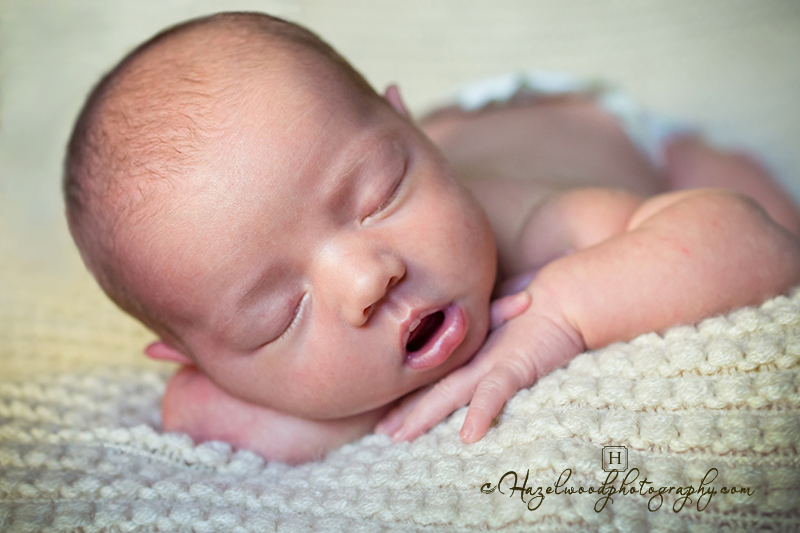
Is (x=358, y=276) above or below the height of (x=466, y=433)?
above

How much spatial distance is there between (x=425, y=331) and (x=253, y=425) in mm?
350

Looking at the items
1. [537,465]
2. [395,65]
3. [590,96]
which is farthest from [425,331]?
[395,65]

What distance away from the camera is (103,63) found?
6.83 feet

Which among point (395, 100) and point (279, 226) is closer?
point (279, 226)

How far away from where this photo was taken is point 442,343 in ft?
2.84

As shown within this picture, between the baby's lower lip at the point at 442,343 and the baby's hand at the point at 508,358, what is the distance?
6cm

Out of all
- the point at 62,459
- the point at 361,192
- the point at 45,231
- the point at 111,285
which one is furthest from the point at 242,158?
the point at 45,231

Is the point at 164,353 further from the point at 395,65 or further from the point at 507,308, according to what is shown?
the point at 395,65

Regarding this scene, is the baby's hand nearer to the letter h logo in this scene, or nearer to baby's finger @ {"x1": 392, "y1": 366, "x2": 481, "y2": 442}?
baby's finger @ {"x1": 392, "y1": 366, "x2": 481, "y2": 442}

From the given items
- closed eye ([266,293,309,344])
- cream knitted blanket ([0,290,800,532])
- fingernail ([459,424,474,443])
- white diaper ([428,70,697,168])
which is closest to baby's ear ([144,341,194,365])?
cream knitted blanket ([0,290,800,532])

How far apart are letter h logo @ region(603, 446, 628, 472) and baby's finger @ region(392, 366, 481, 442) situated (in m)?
0.25

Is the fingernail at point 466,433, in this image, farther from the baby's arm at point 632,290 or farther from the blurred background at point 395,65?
the blurred background at point 395,65

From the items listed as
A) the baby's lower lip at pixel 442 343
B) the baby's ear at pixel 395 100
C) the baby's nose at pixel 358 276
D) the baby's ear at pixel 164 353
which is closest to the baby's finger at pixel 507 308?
the baby's lower lip at pixel 442 343

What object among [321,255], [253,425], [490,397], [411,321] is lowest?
[253,425]
